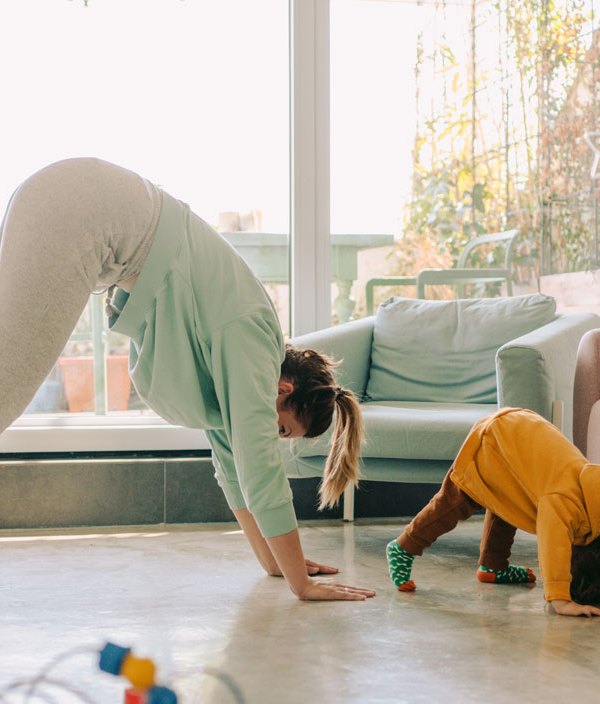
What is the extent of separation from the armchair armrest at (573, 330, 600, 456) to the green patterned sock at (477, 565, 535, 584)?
17.2 inches

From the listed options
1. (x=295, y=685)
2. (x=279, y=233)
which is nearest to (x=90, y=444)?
(x=279, y=233)

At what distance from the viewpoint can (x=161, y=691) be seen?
0.95 m

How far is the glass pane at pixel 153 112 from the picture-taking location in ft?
11.9

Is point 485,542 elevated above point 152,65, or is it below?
below

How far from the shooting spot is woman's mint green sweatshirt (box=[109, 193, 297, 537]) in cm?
201

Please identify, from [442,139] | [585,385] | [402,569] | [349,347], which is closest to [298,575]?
[402,569]

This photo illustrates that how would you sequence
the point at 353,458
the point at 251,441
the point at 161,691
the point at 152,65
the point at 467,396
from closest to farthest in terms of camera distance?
the point at 161,691, the point at 251,441, the point at 353,458, the point at 467,396, the point at 152,65

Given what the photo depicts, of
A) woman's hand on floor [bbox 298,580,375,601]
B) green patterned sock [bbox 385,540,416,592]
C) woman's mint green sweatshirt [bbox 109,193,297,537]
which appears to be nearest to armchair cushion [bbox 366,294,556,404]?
green patterned sock [bbox 385,540,416,592]

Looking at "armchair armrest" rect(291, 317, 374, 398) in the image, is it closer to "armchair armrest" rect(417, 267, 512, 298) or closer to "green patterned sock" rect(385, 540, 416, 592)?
"armchair armrest" rect(417, 267, 512, 298)

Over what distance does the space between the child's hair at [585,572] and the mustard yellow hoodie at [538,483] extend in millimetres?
30

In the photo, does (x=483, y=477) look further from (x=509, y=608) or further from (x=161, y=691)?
(x=161, y=691)

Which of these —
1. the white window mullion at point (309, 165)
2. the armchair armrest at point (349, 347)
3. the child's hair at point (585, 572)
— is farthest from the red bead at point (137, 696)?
the white window mullion at point (309, 165)

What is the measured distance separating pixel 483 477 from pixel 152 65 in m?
2.22

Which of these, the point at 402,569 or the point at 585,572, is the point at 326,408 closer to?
the point at 402,569
